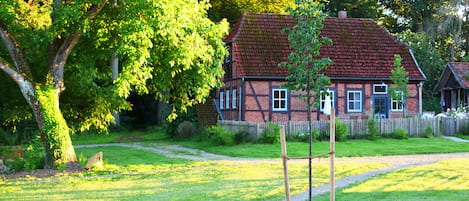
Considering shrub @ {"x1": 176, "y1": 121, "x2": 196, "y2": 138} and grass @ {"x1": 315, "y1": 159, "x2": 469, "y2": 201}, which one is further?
shrub @ {"x1": 176, "y1": 121, "x2": 196, "y2": 138}

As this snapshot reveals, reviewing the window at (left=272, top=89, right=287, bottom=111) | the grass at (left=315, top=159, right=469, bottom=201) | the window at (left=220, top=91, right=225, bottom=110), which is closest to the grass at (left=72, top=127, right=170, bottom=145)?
the window at (left=220, top=91, right=225, bottom=110)

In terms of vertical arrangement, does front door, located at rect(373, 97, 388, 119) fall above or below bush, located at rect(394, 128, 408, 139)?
above

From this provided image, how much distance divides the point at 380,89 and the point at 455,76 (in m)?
11.5

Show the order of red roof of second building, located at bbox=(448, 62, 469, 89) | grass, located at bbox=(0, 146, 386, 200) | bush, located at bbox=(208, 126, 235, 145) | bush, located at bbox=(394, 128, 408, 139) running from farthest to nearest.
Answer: red roof of second building, located at bbox=(448, 62, 469, 89)
bush, located at bbox=(394, 128, 408, 139)
bush, located at bbox=(208, 126, 235, 145)
grass, located at bbox=(0, 146, 386, 200)

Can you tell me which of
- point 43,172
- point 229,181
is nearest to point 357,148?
point 229,181

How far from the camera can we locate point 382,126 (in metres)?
28.9

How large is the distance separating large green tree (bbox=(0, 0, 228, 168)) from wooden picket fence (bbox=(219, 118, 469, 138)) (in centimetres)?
624

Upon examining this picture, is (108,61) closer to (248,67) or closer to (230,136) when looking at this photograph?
(230,136)

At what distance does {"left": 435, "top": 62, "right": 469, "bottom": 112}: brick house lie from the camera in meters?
43.6

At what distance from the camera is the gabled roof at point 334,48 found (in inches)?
1312

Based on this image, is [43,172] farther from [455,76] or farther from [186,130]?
[455,76]

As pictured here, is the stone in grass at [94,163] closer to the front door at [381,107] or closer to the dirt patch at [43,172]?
the dirt patch at [43,172]

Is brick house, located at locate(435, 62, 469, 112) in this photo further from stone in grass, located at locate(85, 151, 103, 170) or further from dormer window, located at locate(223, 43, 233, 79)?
stone in grass, located at locate(85, 151, 103, 170)

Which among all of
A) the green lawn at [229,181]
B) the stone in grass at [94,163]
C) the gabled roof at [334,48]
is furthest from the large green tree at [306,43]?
the gabled roof at [334,48]
